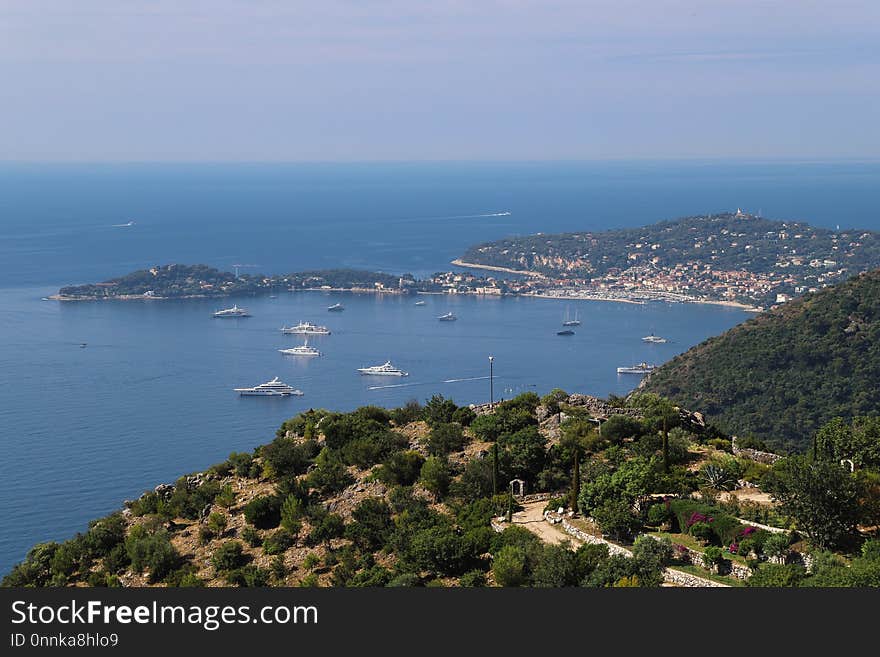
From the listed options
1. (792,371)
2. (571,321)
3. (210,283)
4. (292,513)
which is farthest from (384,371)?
(292,513)

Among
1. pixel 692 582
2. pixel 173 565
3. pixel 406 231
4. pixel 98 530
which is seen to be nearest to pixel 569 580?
pixel 692 582

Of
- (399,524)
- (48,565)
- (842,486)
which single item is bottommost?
(48,565)

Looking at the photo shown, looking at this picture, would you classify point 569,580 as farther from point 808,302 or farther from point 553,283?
point 553,283

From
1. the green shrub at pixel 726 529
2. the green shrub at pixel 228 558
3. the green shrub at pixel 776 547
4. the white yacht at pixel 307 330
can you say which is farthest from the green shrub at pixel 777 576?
the white yacht at pixel 307 330

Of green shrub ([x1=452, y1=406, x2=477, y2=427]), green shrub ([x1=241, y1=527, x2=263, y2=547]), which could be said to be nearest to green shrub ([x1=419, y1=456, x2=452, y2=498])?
green shrub ([x1=241, y1=527, x2=263, y2=547])

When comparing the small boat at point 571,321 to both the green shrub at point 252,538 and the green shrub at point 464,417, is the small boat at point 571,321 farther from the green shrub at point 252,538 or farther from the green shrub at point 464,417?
the green shrub at point 252,538

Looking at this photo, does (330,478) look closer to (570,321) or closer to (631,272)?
(570,321)

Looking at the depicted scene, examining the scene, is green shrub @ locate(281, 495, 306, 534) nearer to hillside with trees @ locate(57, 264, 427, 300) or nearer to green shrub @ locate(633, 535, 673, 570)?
green shrub @ locate(633, 535, 673, 570)
